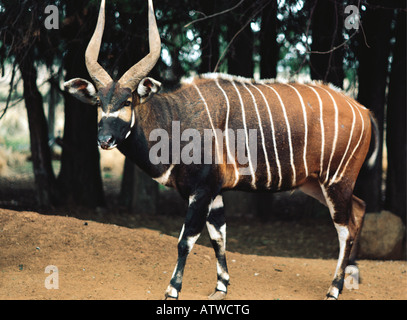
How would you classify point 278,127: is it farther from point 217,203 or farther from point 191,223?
point 191,223

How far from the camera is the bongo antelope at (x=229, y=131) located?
5.15 meters

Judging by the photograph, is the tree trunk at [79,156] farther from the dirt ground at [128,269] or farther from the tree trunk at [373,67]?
the tree trunk at [373,67]

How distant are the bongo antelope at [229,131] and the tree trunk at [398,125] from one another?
316 centimetres

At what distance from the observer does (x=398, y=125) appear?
30.4 feet

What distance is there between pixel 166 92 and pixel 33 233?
2.55 m

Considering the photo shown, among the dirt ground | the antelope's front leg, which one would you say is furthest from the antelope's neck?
the dirt ground

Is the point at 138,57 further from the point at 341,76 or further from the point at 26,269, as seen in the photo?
the point at 26,269

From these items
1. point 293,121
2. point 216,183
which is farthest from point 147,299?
point 293,121

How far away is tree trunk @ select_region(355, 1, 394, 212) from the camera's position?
931cm

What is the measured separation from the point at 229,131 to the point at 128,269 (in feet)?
6.51

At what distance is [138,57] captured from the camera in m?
9.55

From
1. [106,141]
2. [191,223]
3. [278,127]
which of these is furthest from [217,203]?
[106,141]

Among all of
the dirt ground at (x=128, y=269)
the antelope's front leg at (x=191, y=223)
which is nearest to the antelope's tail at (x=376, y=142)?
the dirt ground at (x=128, y=269)

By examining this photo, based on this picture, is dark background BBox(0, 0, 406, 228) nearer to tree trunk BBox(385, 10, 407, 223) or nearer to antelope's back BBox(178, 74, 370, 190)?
tree trunk BBox(385, 10, 407, 223)
